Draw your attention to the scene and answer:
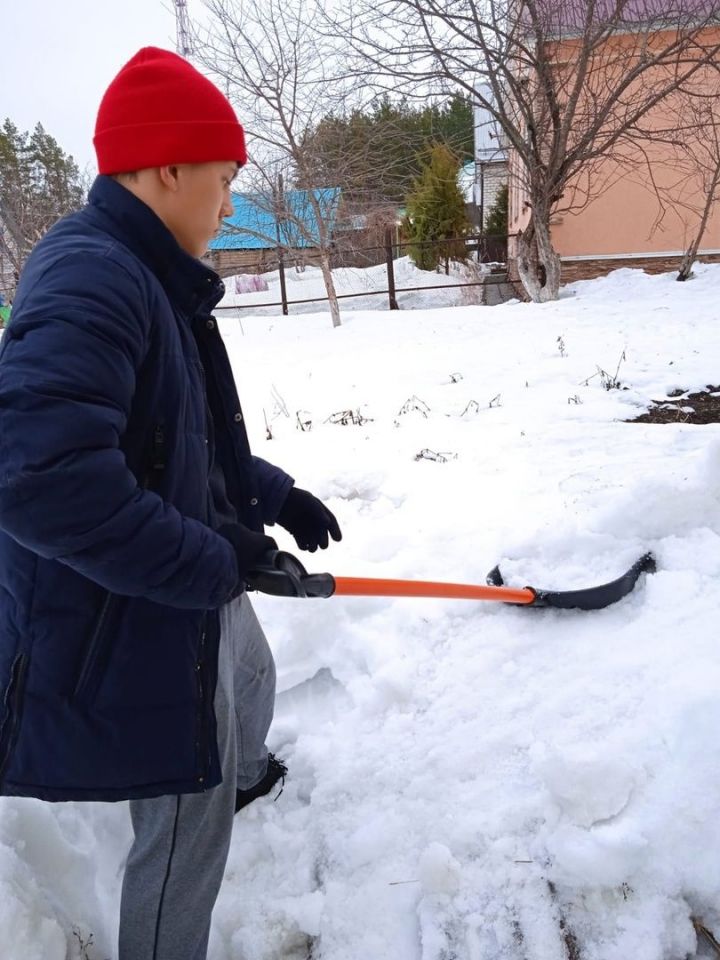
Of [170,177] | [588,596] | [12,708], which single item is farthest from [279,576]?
[588,596]

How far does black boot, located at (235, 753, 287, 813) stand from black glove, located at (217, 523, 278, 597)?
0.93m

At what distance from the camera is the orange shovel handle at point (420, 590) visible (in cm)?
159

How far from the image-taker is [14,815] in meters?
1.71

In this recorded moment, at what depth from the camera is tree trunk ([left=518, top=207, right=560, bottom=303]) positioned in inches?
436

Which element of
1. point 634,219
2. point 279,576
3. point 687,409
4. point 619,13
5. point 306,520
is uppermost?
point 619,13

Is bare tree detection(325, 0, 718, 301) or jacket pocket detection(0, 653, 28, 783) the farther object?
bare tree detection(325, 0, 718, 301)

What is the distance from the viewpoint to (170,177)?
1.25 m

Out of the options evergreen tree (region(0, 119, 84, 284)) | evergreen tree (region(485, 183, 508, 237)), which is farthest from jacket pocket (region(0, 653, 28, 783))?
evergreen tree (region(485, 183, 508, 237))

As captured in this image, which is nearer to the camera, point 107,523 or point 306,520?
point 107,523

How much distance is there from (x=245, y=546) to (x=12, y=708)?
460 millimetres

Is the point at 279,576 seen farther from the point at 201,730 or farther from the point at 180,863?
the point at 180,863

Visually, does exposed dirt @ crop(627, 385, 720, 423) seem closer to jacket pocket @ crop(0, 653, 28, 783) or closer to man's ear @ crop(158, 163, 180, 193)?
man's ear @ crop(158, 163, 180, 193)

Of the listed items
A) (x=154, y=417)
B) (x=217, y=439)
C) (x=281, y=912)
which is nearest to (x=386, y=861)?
(x=281, y=912)

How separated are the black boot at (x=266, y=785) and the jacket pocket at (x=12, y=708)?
33.4 inches
